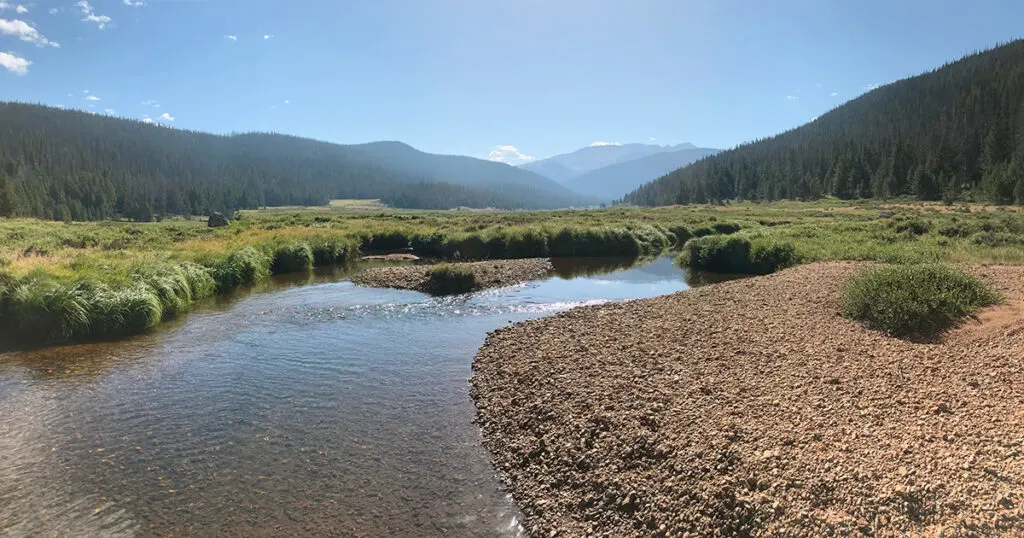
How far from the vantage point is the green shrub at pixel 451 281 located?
28469mm

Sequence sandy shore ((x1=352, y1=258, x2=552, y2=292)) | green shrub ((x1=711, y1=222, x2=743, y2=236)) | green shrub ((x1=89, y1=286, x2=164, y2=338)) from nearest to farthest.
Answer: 1. green shrub ((x1=89, y1=286, x2=164, y2=338))
2. sandy shore ((x1=352, y1=258, x2=552, y2=292))
3. green shrub ((x1=711, y1=222, x2=743, y2=236))

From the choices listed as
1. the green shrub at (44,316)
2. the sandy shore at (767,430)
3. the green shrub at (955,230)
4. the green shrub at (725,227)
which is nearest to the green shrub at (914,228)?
the green shrub at (955,230)

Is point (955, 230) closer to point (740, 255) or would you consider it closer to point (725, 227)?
point (740, 255)

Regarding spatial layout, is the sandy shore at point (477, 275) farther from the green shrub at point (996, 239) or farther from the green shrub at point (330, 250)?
the green shrub at point (996, 239)

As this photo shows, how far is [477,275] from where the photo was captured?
30.5 metres

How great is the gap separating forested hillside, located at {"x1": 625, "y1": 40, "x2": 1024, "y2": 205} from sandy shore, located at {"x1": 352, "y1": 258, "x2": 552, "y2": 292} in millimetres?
81262

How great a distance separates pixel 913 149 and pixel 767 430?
469ft

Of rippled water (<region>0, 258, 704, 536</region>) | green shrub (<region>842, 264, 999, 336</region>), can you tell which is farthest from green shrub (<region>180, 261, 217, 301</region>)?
green shrub (<region>842, 264, 999, 336</region>)

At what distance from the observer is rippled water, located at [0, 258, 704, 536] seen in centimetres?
796

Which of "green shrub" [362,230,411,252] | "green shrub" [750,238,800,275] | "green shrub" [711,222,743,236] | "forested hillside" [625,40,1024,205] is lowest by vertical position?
"green shrub" [750,238,800,275]

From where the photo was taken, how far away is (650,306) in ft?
65.5

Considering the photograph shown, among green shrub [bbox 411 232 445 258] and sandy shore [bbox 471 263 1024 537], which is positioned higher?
green shrub [bbox 411 232 445 258]

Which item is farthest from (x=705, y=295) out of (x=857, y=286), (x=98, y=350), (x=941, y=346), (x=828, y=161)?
(x=828, y=161)

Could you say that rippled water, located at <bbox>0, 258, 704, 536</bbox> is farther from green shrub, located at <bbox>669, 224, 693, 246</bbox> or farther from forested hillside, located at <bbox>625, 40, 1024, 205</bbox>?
forested hillside, located at <bbox>625, 40, 1024, 205</bbox>
